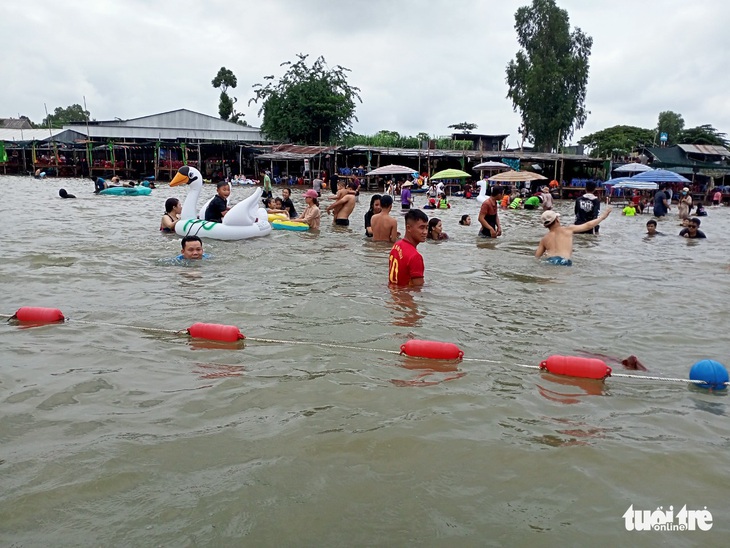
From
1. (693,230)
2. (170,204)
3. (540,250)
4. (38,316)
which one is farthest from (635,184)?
(38,316)

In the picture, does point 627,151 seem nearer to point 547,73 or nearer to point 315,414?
point 547,73

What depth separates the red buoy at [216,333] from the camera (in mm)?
5008

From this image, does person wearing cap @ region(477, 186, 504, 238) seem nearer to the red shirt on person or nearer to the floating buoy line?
the red shirt on person

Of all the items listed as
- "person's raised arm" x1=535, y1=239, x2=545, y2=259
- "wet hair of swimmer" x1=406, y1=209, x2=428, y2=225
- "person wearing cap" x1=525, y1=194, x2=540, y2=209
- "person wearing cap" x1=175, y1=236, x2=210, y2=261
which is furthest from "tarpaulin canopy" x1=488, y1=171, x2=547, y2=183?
"wet hair of swimmer" x1=406, y1=209, x2=428, y2=225

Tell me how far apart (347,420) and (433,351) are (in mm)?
1309

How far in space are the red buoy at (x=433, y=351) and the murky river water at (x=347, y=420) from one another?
0.12m

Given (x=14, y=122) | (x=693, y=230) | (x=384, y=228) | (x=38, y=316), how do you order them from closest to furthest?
1. (x=38, y=316)
2. (x=384, y=228)
3. (x=693, y=230)
4. (x=14, y=122)

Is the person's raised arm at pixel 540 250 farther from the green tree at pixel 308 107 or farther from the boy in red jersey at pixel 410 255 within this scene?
the green tree at pixel 308 107

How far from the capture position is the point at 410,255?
6465 mm

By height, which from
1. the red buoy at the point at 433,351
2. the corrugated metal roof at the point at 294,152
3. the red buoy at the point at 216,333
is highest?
the corrugated metal roof at the point at 294,152

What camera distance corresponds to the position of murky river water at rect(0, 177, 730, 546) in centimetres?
261

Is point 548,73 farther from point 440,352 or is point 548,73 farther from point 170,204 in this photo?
point 440,352

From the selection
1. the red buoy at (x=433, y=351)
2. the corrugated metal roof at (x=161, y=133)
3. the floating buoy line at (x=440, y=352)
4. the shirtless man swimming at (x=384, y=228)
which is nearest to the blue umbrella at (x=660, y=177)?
the shirtless man swimming at (x=384, y=228)

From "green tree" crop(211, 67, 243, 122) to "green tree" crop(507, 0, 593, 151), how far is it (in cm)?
2740
